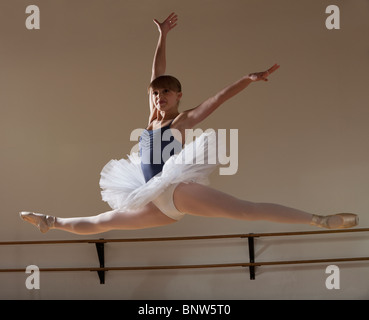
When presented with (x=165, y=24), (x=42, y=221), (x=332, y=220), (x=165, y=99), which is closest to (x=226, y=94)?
(x=165, y=99)

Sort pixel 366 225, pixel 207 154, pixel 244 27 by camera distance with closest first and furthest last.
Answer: pixel 207 154 → pixel 366 225 → pixel 244 27

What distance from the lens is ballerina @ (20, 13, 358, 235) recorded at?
2367mm

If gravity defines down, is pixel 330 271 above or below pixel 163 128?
below

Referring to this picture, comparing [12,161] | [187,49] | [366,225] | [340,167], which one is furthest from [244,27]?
[12,161]

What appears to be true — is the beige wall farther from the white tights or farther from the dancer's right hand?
the white tights

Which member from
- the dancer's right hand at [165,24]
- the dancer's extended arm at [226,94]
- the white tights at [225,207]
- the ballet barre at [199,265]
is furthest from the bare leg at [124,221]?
the ballet barre at [199,265]

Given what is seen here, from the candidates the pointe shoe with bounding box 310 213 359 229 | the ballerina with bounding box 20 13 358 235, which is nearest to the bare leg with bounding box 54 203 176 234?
the ballerina with bounding box 20 13 358 235

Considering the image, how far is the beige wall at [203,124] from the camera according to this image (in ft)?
14.7

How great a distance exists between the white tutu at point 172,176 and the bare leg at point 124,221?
40 mm

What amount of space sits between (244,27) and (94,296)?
2675mm

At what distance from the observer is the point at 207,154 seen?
2.50 m

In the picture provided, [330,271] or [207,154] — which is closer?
[207,154]

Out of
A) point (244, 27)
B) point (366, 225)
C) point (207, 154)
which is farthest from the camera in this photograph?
point (244, 27)

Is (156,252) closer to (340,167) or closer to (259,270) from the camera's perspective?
(259,270)
